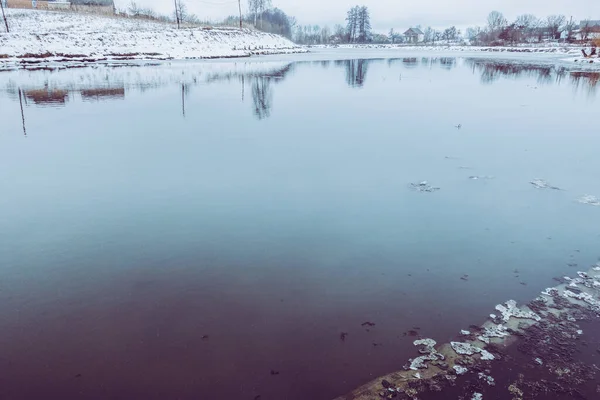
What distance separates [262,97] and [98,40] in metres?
43.3

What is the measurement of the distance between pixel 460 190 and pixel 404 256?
3.98 metres

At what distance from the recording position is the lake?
15.6ft

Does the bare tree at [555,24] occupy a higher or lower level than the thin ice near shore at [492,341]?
higher

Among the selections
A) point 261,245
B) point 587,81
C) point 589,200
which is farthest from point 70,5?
point 589,200

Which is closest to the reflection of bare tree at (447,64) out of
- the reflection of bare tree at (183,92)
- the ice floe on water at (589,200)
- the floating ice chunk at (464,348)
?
the reflection of bare tree at (183,92)

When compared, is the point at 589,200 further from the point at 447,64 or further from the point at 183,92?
the point at 447,64

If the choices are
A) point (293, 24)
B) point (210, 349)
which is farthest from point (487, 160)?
point (293, 24)

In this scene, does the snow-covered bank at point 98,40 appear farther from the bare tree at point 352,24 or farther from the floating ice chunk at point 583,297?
the bare tree at point 352,24

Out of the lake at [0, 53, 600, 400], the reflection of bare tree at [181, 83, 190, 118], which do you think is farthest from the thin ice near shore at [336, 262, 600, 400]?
the reflection of bare tree at [181, 83, 190, 118]

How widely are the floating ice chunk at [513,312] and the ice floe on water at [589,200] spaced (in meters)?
5.36

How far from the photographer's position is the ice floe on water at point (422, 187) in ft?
33.1

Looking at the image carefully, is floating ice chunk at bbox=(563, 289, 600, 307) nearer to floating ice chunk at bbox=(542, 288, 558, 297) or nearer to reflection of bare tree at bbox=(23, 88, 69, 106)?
floating ice chunk at bbox=(542, 288, 558, 297)

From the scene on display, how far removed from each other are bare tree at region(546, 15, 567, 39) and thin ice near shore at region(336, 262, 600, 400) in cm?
14064

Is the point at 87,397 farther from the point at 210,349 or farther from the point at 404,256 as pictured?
the point at 404,256
